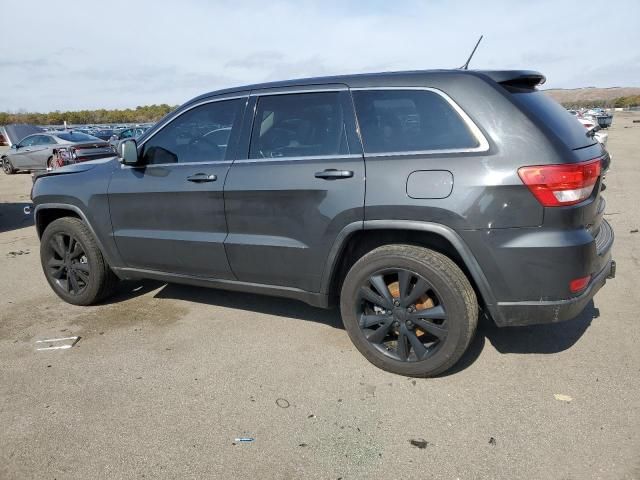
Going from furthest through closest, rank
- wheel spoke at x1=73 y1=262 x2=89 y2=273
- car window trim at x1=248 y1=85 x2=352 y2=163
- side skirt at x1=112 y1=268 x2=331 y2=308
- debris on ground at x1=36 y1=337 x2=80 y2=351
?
wheel spoke at x1=73 y1=262 x2=89 y2=273
debris on ground at x1=36 y1=337 x2=80 y2=351
side skirt at x1=112 y1=268 x2=331 y2=308
car window trim at x1=248 y1=85 x2=352 y2=163

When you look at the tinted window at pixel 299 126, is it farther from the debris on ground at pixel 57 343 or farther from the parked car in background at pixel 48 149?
the parked car in background at pixel 48 149

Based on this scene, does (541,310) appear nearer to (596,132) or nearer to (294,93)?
(294,93)

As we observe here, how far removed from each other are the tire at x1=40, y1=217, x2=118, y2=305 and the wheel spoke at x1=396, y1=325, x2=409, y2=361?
2.78m

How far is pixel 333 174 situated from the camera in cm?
315

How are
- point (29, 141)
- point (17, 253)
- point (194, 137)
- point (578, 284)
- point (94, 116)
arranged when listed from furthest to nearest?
point (94, 116)
point (29, 141)
point (17, 253)
point (194, 137)
point (578, 284)

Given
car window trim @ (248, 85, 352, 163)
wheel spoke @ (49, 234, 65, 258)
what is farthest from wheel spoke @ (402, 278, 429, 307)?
wheel spoke @ (49, 234, 65, 258)

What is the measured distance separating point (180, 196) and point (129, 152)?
0.55 metres

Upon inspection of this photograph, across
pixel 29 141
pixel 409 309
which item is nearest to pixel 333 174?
pixel 409 309

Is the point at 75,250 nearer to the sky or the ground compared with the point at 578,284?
nearer to the ground

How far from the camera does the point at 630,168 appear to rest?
1332cm

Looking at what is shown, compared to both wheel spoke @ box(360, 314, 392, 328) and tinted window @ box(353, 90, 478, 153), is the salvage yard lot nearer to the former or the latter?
wheel spoke @ box(360, 314, 392, 328)

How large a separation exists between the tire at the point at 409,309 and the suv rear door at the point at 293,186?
300 mm

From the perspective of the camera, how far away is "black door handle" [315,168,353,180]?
3109 mm

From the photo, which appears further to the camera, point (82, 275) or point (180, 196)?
point (82, 275)
